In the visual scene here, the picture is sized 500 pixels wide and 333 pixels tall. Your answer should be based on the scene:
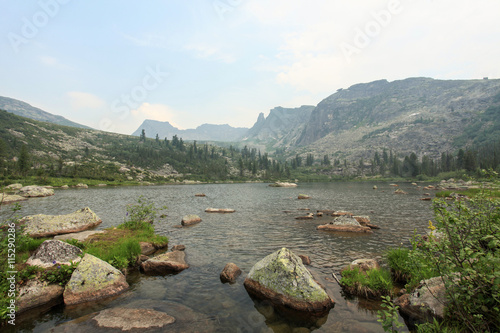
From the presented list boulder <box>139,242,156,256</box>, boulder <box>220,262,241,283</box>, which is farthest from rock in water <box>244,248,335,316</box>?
boulder <box>139,242,156,256</box>

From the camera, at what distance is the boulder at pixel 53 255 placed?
475 inches

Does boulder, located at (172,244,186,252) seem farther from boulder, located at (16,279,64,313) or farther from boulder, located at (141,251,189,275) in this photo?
boulder, located at (16,279,64,313)

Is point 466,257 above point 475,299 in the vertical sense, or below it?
above

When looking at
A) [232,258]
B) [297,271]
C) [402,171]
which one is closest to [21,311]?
[232,258]

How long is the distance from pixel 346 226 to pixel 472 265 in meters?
21.5

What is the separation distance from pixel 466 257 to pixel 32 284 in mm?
17090

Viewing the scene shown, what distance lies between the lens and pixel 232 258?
17.4 metres

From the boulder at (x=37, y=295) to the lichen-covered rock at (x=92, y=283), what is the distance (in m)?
0.60

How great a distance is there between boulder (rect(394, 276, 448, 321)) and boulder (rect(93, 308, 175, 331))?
10.0 meters

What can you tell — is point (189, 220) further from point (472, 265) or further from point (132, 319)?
point (472, 265)

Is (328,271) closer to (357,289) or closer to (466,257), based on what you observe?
(357,289)

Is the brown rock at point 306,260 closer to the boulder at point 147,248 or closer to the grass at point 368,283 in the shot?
the grass at point 368,283

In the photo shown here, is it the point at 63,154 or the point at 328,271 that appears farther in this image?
the point at 63,154

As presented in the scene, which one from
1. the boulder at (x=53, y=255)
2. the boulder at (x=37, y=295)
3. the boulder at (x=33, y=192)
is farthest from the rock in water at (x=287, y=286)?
the boulder at (x=33, y=192)
